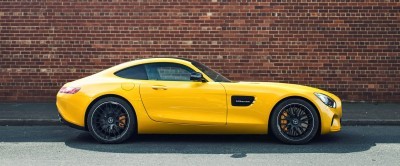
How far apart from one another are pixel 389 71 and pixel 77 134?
23.7 feet

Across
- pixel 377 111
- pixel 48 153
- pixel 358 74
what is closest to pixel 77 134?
pixel 48 153

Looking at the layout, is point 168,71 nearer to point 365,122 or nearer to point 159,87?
point 159,87

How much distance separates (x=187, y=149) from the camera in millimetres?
7484

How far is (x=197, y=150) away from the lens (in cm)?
741

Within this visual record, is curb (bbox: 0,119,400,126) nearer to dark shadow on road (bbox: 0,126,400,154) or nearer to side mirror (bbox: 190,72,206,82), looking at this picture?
dark shadow on road (bbox: 0,126,400,154)

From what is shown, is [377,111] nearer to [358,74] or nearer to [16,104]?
[358,74]

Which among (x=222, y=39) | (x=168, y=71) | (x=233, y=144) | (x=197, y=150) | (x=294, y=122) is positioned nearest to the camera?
(x=197, y=150)

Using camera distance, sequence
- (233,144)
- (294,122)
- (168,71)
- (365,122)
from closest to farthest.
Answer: (294,122)
(233,144)
(168,71)
(365,122)

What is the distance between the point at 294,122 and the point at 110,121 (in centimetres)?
251

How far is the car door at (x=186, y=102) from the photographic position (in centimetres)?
779

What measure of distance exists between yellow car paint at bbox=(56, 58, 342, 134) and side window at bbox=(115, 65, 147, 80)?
0.20 meters

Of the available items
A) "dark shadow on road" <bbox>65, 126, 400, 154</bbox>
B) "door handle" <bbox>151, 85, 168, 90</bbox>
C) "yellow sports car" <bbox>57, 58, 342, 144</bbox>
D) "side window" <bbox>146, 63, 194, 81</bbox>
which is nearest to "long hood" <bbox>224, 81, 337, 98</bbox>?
"yellow sports car" <bbox>57, 58, 342, 144</bbox>

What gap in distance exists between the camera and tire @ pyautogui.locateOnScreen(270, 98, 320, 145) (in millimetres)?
7746

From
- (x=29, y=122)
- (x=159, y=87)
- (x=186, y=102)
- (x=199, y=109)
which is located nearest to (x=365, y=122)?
(x=199, y=109)
